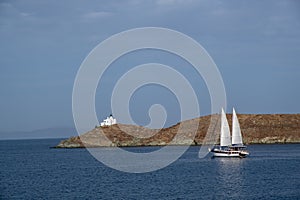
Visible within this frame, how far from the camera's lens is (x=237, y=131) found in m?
100

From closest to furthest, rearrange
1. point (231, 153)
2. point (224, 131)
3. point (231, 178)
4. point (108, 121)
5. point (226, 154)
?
1. point (231, 178)
2. point (231, 153)
3. point (226, 154)
4. point (224, 131)
5. point (108, 121)

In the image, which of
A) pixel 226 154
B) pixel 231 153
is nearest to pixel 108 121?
pixel 226 154

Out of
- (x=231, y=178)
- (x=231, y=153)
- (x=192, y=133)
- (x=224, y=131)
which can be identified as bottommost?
(x=231, y=178)

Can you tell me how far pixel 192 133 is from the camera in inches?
6368

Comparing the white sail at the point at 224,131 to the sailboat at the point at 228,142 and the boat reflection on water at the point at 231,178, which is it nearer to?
the sailboat at the point at 228,142

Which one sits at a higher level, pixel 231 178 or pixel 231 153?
pixel 231 153

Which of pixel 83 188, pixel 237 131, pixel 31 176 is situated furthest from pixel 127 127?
pixel 83 188

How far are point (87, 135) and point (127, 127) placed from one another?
42.2ft

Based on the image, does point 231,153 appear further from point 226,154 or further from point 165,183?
point 165,183

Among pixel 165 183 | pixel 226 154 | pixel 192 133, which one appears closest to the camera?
pixel 165 183

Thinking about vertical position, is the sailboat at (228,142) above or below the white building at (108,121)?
below

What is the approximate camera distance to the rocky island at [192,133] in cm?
15825

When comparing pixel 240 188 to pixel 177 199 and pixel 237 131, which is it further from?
pixel 237 131

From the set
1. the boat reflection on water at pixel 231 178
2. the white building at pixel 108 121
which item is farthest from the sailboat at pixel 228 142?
the white building at pixel 108 121
